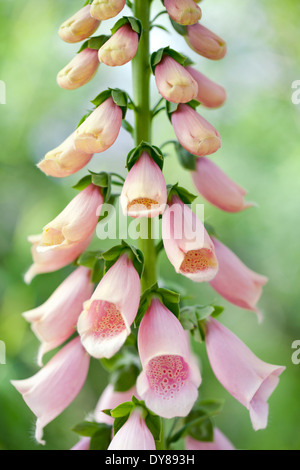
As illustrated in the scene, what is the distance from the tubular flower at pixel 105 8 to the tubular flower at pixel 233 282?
18.1 inches

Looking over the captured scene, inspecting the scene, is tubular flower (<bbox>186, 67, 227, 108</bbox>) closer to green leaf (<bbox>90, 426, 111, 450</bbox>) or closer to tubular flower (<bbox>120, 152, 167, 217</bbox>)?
tubular flower (<bbox>120, 152, 167, 217</bbox>)

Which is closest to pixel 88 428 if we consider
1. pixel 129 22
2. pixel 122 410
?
pixel 122 410

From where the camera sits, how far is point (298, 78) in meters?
2.82

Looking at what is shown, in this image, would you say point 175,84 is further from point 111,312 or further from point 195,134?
point 111,312

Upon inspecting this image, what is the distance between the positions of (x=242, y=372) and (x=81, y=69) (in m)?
0.60

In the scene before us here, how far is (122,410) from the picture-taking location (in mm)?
884

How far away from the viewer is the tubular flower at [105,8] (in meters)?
0.86

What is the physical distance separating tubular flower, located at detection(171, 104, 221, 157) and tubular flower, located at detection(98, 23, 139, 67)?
134 mm

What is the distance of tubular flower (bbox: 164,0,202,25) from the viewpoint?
88 cm

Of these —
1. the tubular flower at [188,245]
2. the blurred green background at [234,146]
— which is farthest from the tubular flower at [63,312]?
the blurred green background at [234,146]

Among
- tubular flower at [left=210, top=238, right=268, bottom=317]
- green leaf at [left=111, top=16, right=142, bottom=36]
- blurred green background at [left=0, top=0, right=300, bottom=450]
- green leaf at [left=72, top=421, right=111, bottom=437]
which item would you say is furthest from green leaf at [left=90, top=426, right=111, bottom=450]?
blurred green background at [left=0, top=0, right=300, bottom=450]

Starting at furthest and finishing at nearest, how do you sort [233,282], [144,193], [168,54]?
[233,282] → [168,54] → [144,193]

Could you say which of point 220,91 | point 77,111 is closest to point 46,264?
point 220,91

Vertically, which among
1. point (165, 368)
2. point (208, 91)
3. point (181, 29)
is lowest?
point (165, 368)
